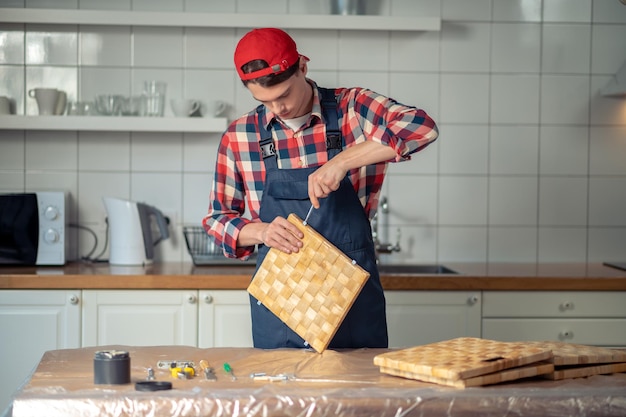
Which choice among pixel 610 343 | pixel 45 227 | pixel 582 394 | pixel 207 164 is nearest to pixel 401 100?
pixel 207 164

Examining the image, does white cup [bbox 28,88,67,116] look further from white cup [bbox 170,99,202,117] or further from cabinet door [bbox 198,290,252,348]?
cabinet door [bbox 198,290,252,348]

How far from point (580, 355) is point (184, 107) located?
2118 mm

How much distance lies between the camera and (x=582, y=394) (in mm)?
1648


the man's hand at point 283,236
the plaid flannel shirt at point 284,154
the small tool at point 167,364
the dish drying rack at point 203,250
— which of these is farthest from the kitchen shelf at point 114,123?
the small tool at point 167,364

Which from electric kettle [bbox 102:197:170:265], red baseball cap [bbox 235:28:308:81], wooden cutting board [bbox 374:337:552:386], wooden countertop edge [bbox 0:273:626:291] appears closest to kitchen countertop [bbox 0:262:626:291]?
wooden countertop edge [bbox 0:273:626:291]

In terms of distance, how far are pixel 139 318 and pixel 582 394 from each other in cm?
189

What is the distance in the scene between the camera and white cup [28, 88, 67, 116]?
3.46m

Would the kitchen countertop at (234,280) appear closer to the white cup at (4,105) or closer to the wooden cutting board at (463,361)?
the white cup at (4,105)

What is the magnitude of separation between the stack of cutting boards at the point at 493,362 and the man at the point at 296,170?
1.48 ft

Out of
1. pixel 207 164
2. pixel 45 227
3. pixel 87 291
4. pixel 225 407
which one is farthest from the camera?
pixel 207 164

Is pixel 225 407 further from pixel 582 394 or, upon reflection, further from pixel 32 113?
pixel 32 113

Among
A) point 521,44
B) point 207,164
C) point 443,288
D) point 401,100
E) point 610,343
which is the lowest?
point 610,343

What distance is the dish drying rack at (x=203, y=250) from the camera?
11.3ft

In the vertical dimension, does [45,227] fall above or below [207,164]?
below
